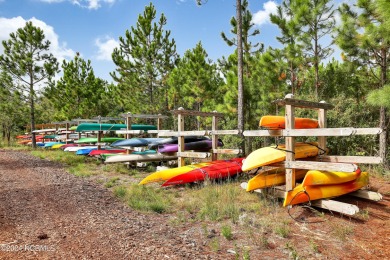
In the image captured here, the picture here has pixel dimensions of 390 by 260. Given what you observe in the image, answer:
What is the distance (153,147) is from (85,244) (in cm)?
649

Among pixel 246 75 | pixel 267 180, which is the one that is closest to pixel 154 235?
pixel 267 180

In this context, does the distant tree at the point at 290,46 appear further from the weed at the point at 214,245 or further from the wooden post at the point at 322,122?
the weed at the point at 214,245

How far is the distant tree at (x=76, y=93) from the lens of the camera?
906 inches

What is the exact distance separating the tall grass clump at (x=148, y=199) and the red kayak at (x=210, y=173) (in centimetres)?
45

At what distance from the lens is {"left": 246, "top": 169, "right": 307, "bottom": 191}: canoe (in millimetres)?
5367

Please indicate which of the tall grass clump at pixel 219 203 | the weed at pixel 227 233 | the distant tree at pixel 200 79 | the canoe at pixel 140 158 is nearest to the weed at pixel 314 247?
the weed at pixel 227 233

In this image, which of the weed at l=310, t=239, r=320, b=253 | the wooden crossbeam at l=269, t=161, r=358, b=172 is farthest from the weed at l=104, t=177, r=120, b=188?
the weed at l=310, t=239, r=320, b=253

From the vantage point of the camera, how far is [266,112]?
38.1 ft

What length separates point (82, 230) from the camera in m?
4.11

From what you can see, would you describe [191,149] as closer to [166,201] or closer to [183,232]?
[166,201]

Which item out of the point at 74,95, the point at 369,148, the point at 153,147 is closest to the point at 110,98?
the point at 74,95

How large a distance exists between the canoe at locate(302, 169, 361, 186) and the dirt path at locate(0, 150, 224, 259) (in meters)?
2.19

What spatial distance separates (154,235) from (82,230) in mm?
1066

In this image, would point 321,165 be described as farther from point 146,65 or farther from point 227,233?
point 146,65
